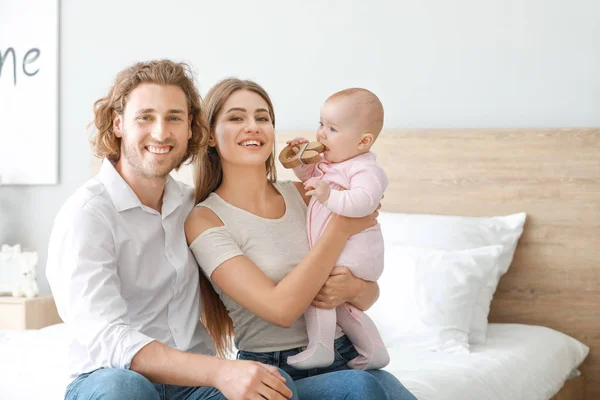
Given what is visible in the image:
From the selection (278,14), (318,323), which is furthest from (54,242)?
(278,14)

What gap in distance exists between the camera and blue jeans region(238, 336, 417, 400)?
1.62 metres

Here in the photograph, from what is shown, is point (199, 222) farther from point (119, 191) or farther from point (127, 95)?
point (127, 95)

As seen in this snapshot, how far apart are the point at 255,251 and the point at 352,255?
236mm

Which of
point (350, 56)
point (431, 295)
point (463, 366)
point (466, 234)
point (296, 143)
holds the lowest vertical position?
point (463, 366)

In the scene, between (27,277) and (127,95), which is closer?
(127,95)

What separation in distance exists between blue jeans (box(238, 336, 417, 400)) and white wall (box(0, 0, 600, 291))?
153cm

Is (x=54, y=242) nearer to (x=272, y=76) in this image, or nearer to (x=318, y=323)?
(x=318, y=323)

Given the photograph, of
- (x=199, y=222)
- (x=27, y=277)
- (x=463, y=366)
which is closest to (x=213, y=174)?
(x=199, y=222)

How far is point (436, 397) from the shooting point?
2.05 metres

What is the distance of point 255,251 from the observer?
6.15 feet

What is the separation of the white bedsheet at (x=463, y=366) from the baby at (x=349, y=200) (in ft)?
0.87

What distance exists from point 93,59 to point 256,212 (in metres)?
2.35

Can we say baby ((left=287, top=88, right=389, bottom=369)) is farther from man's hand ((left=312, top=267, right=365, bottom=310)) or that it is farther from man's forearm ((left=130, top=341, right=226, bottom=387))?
man's forearm ((left=130, top=341, right=226, bottom=387))

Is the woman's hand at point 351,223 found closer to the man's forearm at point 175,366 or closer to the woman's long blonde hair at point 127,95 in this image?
the woman's long blonde hair at point 127,95
